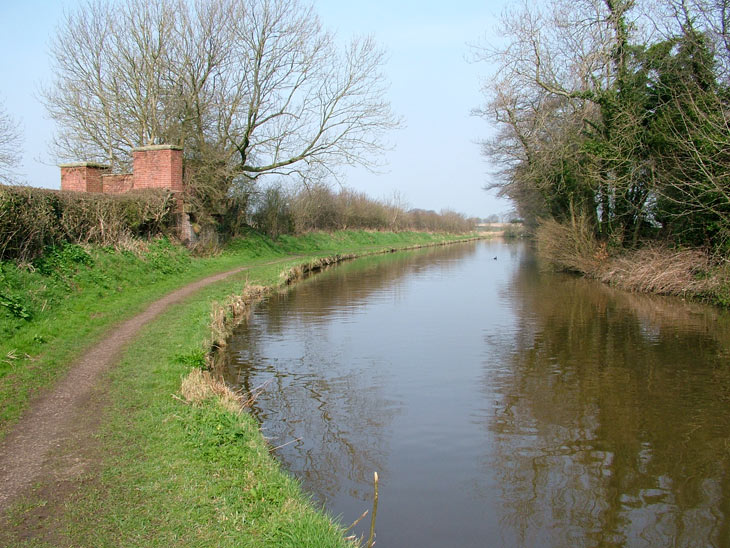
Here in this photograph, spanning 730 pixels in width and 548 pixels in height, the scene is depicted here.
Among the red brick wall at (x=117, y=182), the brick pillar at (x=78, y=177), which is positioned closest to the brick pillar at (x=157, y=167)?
the red brick wall at (x=117, y=182)

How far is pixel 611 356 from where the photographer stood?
1047 centimetres

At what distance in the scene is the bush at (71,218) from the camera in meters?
11.1

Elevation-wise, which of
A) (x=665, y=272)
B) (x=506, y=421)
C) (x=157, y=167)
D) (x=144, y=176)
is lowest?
(x=506, y=421)

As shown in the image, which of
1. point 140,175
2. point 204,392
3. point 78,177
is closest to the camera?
point 204,392

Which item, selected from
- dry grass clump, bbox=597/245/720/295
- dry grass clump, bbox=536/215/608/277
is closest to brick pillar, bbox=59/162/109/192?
dry grass clump, bbox=536/215/608/277

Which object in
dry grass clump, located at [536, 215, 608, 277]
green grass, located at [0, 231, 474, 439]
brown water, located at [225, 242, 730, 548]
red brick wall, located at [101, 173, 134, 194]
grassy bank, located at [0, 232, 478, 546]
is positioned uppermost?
red brick wall, located at [101, 173, 134, 194]

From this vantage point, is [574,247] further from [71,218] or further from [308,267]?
[71,218]

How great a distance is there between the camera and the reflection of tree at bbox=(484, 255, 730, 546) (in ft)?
16.4

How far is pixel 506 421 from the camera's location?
7.27 meters

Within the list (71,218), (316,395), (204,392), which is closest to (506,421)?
(316,395)

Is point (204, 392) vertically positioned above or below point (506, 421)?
above

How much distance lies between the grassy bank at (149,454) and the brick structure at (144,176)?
9.65 metres

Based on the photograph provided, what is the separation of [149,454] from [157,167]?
17.3 metres

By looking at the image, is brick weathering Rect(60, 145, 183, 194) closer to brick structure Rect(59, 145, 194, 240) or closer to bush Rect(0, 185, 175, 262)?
brick structure Rect(59, 145, 194, 240)
